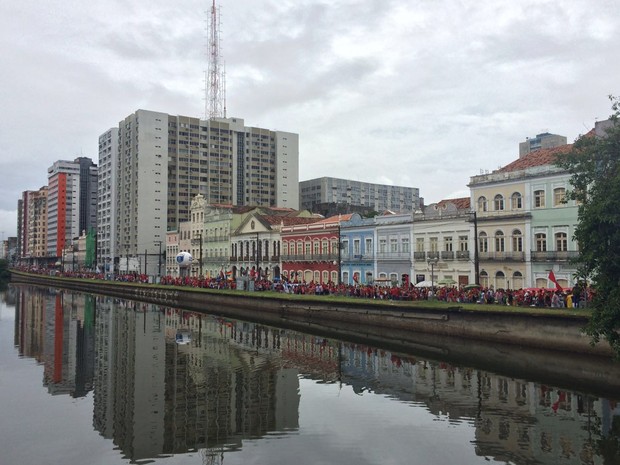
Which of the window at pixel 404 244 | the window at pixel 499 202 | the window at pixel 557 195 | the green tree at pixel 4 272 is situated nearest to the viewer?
the window at pixel 557 195

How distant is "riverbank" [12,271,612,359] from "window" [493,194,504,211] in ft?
49.5

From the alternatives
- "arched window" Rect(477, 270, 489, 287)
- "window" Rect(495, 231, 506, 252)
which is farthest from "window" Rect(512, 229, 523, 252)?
"arched window" Rect(477, 270, 489, 287)

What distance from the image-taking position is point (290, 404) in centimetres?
2359

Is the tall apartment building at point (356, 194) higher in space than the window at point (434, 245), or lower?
higher

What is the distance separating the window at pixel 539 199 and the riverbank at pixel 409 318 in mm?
14772

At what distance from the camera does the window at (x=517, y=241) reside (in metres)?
48.4

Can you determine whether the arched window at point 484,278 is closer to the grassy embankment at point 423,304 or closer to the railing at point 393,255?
the railing at point 393,255

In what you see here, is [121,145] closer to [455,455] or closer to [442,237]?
[442,237]

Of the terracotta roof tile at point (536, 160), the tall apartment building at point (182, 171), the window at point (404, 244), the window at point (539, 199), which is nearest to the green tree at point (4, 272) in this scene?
the tall apartment building at point (182, 171)

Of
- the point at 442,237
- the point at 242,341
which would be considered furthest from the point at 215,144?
the point at 242,341

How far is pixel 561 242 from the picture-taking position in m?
45.6

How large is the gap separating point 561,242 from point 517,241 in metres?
3.91

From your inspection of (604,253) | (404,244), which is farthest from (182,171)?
(604,253)

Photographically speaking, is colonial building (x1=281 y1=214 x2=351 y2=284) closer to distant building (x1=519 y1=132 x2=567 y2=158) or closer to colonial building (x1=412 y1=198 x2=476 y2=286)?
colonial building (x1=412 y1=198 x2=476 y2=286)
